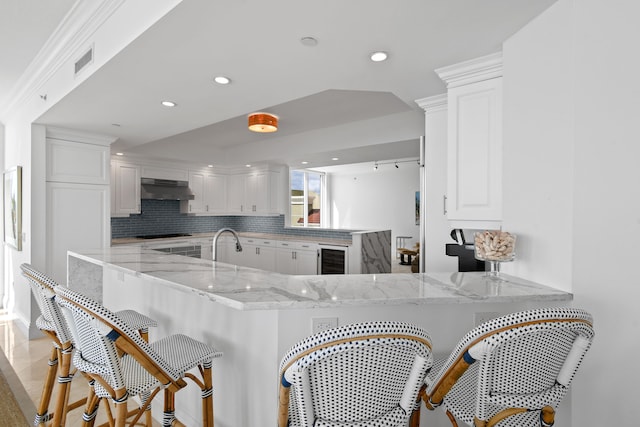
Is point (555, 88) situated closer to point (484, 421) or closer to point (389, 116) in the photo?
point (484, 421)

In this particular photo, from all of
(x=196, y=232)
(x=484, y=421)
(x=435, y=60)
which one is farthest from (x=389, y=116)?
(x=196, y=232)

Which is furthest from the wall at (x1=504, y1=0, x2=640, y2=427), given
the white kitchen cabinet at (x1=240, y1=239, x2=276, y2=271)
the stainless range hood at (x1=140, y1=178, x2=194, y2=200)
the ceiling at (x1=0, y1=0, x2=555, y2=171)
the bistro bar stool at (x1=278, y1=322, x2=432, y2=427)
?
the stainless range hood at (x1=140, y1=178, x2=194, y2=200)

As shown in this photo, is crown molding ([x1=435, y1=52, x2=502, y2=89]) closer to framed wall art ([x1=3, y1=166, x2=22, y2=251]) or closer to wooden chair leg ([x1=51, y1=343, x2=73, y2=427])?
wooden chair leg ([x1=51, y1=343, x2=73, y2=427])

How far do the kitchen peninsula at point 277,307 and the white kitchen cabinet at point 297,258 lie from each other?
366 cm

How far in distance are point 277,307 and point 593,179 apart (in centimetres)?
144

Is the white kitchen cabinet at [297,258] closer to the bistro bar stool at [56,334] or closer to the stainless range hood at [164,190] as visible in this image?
the stainless range hood at [164,190]

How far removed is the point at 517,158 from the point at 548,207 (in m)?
0.32

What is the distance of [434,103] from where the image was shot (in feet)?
8.72

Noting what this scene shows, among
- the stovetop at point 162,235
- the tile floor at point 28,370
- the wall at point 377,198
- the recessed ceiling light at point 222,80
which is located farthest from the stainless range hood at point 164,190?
the wall at point 377,198

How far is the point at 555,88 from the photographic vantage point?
1592 millimetres

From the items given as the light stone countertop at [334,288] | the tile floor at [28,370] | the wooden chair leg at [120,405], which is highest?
the light stone countertop at [334,288]

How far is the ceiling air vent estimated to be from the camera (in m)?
2.29

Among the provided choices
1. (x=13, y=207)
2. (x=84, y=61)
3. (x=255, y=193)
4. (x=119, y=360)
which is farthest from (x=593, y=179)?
(x=255, y=193)

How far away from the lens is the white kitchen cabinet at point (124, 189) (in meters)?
5.16
